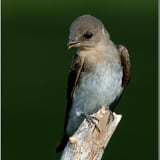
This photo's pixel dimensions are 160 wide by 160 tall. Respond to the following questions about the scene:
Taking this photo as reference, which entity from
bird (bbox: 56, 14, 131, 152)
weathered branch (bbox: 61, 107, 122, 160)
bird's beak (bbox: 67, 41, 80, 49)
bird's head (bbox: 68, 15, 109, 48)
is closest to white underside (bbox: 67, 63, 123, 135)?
bird (bbox: 56, 14, 131, 152)

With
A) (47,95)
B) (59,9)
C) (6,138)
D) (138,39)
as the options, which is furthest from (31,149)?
(59,9)

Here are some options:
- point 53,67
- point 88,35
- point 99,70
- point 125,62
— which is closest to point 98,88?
point 99,70

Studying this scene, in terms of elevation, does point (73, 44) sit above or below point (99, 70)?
above

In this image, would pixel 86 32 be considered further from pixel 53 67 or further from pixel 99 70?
pixel 53 67

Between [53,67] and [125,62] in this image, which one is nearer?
[125,62]

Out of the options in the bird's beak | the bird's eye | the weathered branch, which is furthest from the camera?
the bird's eye

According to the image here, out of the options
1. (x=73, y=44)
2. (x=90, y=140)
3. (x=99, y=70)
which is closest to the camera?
(x=90, y=140)

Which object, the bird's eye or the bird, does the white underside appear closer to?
the bird
